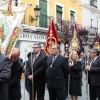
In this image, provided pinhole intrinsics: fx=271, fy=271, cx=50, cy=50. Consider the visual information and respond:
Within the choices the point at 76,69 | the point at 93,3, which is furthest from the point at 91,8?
the point at 76,69

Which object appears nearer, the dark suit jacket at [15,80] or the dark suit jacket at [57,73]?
the dark suit jacket at [15,80]

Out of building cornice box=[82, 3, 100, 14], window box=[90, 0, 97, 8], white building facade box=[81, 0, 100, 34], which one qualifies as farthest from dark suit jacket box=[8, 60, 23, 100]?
window box=[90, 0, 97, 8]

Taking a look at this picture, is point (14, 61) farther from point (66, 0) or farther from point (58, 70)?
point (66, 0)

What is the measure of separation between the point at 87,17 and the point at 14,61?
76.5 feet

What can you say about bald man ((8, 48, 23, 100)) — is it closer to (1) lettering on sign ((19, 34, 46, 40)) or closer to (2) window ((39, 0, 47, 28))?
(1) lettering on sign ((19, 34, 46, 40))

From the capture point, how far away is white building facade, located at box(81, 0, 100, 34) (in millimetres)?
27673

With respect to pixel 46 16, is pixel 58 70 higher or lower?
lower

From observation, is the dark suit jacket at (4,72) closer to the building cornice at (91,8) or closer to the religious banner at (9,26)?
the religious banner at (9,26)

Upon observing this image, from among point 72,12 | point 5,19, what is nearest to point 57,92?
point 5,19

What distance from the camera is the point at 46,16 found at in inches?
851

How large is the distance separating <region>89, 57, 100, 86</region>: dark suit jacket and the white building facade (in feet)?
66.6

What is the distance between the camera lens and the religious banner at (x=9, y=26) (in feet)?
20.5

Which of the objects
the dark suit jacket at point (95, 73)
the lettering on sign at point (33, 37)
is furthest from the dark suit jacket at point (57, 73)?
the lettering on sign at point (33, 37)

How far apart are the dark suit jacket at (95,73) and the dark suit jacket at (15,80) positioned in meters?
2.25
